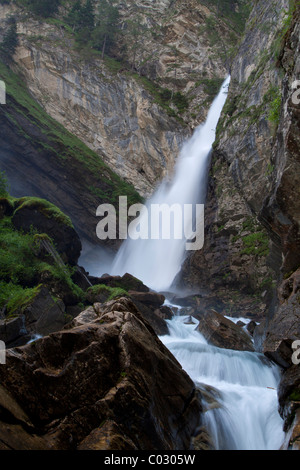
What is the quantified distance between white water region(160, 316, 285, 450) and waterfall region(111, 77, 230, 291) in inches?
485

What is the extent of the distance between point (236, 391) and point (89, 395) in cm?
497

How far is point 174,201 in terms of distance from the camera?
26250 mm

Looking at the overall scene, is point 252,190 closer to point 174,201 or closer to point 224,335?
point 224,335

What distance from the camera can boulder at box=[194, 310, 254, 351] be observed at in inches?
420

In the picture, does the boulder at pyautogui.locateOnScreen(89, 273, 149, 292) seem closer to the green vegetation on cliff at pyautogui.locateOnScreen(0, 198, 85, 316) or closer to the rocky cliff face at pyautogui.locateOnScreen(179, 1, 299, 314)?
the green vegetation on cliff at pyautogui.locateOnScreen(0, 198, 85, 316)

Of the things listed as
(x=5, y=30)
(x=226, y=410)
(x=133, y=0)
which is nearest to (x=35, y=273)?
(x=226, y=410)

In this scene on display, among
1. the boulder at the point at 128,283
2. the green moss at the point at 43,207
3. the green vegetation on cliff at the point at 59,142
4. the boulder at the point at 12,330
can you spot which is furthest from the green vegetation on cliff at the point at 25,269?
the green vegetation on cliff at the point at 59,142

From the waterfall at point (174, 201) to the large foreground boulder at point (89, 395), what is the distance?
706 inches

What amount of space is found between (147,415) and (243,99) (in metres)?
20.2

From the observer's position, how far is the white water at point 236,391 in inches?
226

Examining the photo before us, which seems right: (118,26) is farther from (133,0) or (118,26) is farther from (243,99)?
(243,99)

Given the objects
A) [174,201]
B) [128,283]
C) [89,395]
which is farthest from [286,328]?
[174,201]
